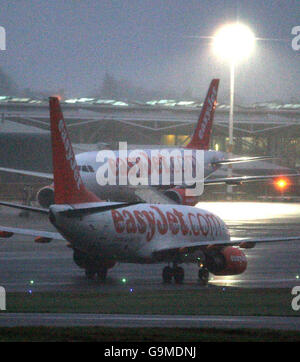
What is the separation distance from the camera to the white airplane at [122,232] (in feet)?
98.9

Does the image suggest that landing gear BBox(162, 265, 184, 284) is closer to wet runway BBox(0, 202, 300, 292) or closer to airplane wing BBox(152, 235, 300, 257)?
wet runway BBox(0, 202, 300, 292)

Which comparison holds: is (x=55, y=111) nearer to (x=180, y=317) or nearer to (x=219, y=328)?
(x=180, y=317)

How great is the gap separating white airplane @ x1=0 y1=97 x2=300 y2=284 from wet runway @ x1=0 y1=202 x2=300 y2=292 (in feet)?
2.36

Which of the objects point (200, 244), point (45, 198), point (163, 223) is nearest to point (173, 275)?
point (200, 244)

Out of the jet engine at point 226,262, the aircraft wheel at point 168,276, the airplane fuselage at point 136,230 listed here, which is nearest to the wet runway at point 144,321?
the airplane fuselage at point 136,230

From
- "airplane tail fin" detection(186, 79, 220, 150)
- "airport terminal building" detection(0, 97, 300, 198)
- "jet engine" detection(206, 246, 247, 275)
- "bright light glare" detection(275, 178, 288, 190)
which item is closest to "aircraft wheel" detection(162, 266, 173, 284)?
"jet engine" detection(206, 246, 247, 275)

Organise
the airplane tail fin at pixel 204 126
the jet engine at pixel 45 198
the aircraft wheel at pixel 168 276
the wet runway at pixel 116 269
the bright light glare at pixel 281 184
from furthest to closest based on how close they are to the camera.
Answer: the bright light glare at pixel 281 184
the airplane tail fin at pixel 204 126
the jet engine at pixel 45 198
the aircraft wheel at pixel 168 276
the wet runway at pixel 116 269

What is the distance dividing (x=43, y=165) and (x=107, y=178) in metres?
40.8

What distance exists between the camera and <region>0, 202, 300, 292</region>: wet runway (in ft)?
103

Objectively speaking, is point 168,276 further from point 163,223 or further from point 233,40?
point 233,40

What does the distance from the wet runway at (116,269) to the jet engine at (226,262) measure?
412 millimetres

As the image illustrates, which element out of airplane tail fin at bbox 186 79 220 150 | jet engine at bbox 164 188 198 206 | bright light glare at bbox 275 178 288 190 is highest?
airplane tail fin at bbox 186 79 220 150

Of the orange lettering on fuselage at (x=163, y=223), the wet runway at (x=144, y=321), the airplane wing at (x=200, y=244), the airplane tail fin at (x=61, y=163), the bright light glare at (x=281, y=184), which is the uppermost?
the bright light glare at (x=281, y=184)

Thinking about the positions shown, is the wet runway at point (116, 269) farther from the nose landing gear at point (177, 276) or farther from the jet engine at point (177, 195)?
the jet engine at point (177, 195)
